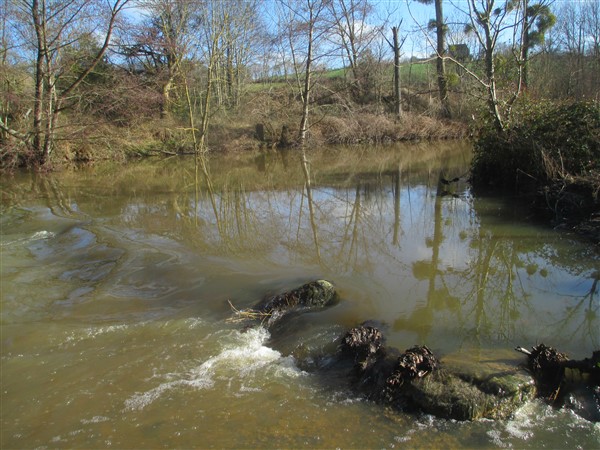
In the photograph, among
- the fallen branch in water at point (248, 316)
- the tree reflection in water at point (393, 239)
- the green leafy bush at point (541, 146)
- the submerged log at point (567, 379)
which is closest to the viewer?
the submerged log at point (567, 379)

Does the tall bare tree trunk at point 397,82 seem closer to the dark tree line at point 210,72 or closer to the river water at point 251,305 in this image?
the dark tree line at point 210,72

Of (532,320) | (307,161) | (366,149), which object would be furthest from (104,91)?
(532,320)

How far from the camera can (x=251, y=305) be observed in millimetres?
6016

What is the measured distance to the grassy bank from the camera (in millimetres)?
8734

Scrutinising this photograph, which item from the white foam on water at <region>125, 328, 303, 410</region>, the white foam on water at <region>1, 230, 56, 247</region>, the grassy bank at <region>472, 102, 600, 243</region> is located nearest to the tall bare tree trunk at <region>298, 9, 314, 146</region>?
the grassy bank at <region>472, 102, 600, 243</region>

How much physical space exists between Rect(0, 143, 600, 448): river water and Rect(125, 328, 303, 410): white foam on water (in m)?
0.02

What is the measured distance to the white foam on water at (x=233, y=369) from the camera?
414 centimetres

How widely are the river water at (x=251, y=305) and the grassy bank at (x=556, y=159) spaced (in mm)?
734

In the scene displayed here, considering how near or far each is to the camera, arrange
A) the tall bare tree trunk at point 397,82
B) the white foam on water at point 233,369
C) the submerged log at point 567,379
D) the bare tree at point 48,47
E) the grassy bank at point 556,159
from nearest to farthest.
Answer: the submerged log at point 567,379, the white foam on water at point 233,369, the grassy bank at point 556,159, the bare tree at point 48,47, the tall bare tree trunk at point 397,82

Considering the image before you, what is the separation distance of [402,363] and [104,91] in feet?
68.4

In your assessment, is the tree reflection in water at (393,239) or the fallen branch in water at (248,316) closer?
the tree reflection in water at (393,239)

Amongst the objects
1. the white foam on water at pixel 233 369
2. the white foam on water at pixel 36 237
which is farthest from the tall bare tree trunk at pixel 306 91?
the white foam on water at pixel 233 369

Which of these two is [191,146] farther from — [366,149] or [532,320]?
[532,320]

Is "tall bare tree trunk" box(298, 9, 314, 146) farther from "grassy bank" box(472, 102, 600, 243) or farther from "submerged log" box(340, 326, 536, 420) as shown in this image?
"submerged log" box(340, 326, 536, 420)
